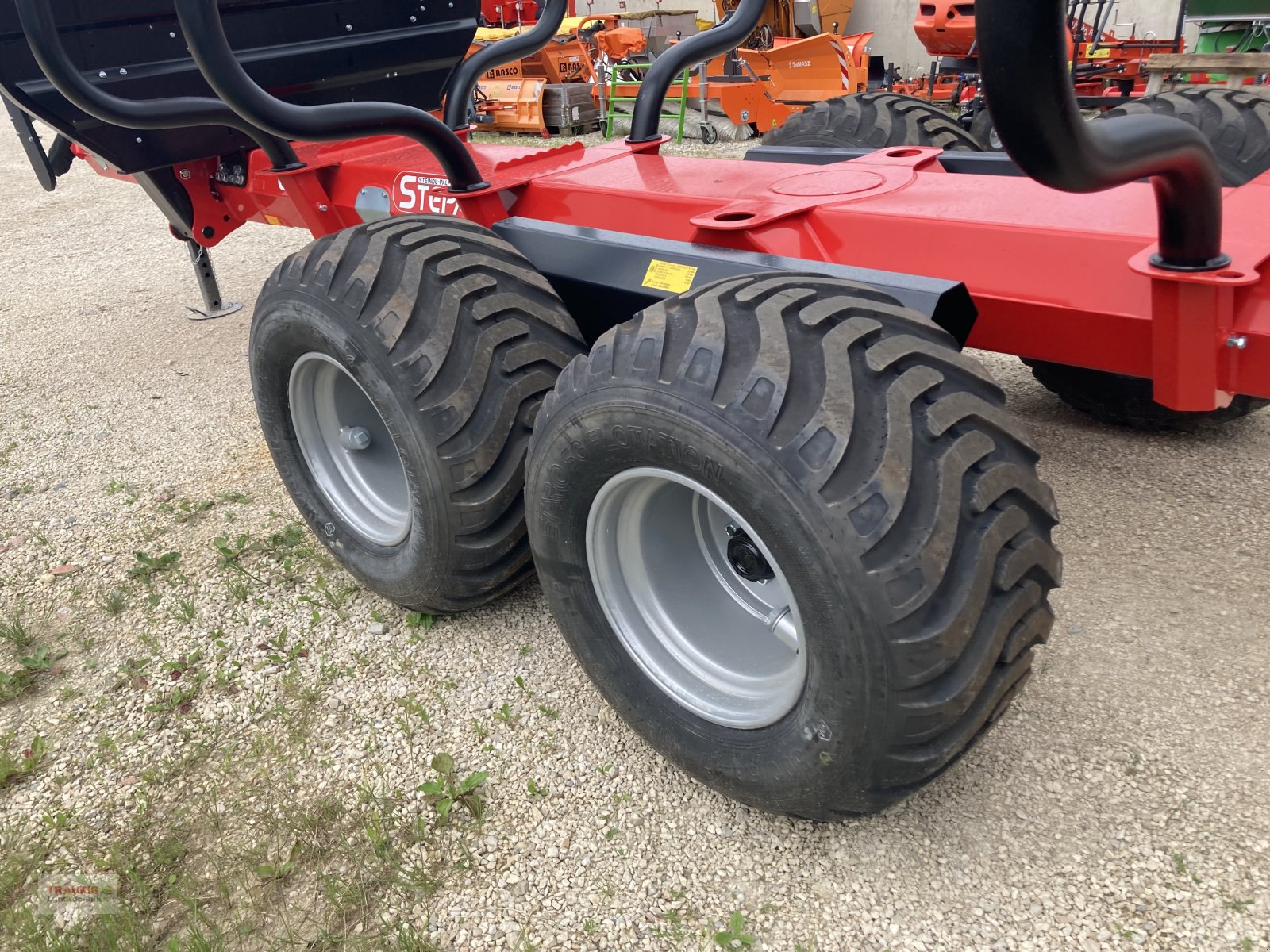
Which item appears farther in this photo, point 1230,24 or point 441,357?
point 1230,24

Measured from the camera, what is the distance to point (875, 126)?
3.33m

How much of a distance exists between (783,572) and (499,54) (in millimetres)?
2599

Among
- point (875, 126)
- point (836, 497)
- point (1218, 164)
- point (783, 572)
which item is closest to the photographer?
point (836, 497)

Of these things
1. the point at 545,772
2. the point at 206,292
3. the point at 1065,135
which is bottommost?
the point at 545,772

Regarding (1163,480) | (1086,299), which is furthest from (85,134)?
(1163,480)

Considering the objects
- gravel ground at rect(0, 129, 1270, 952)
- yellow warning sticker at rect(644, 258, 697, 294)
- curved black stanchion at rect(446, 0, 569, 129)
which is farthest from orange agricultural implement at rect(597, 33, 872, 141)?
yellow warning sticker at rect(644, 258, 697, 294)

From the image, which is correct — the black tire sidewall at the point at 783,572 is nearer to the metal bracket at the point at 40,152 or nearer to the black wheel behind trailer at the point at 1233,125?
the black wheel behind trailer at the point at 1233,125

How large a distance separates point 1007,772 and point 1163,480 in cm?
149

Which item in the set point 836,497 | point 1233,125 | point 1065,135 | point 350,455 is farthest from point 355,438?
point 1233,125

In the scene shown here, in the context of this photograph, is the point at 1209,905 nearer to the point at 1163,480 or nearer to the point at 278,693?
the point at 1163,480

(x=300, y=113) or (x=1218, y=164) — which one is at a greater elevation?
(x=300, y=113)

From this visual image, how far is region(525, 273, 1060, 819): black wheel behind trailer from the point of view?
148 cm

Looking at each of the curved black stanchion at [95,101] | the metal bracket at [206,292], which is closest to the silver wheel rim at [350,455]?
the curved black stanchion at [95,101]

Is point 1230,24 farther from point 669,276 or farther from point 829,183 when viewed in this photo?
point 669,276
